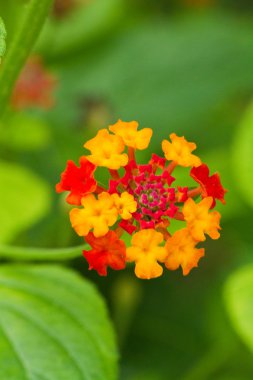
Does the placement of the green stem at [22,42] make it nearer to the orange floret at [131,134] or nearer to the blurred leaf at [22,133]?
the orange floret at [131,134]

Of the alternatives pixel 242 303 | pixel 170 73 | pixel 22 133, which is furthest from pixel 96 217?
pixel 170 73

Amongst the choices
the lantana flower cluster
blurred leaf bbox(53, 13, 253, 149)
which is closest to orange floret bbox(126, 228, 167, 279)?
the lantana flower cluster

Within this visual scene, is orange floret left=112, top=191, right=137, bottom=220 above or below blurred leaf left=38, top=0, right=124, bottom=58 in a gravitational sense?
below

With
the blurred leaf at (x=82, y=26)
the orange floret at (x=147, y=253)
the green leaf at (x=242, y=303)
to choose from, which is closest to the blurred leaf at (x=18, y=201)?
the green leaf at (x=242, y=303)

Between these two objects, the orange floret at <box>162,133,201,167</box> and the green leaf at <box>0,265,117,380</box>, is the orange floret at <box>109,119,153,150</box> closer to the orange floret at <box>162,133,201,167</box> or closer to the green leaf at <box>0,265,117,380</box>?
the orange floret at <box>162,133,201,167</box>

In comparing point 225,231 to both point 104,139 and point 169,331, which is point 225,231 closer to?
point 169,331

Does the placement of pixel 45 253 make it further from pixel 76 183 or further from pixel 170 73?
pixel 170 73

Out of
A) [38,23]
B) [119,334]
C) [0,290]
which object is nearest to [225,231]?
[119,334]
